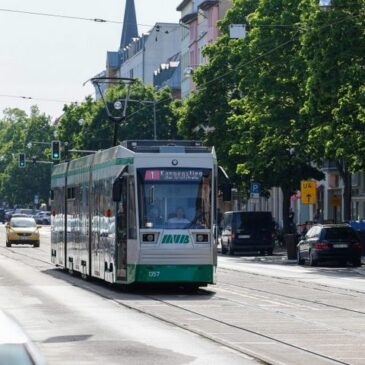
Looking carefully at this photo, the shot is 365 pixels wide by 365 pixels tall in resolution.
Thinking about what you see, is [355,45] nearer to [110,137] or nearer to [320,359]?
[320,359]

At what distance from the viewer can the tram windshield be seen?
26406 millimetres

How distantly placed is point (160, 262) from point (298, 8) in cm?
3325

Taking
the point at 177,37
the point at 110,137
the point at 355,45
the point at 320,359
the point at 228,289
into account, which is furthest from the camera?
the point at 177,37

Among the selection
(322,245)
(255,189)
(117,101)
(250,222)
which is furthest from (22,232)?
(322,245)

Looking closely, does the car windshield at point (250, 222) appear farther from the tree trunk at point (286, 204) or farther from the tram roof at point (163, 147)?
the tram roof at point (163, 147)

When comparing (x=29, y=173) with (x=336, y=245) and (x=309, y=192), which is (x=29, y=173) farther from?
(x=336, y=245)

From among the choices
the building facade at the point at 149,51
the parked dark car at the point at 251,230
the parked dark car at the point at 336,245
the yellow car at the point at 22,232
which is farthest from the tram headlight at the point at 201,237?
the building facade at the point at 149,51

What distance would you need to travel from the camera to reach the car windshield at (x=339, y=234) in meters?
48.4

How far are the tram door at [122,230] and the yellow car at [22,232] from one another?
45.3m

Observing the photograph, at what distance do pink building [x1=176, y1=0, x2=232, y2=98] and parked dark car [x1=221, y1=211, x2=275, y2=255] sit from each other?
43.9 meters

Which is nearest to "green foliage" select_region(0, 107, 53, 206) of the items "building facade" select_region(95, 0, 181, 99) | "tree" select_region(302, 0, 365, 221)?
"building facade" select_region(95, 0, 181, 99)

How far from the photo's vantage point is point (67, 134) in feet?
409

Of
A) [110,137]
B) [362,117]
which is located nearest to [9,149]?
[110,137]

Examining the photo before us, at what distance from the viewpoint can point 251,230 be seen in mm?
62594
